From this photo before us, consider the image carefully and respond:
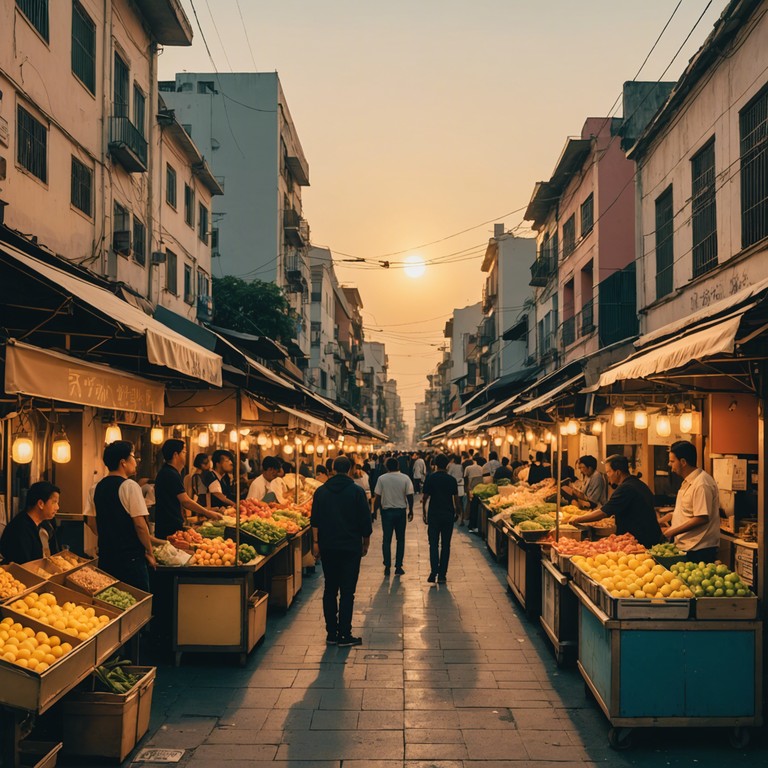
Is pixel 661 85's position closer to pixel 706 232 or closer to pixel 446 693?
pixel 706 232

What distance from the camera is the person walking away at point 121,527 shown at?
8312mm

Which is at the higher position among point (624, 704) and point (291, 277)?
point (291, 277)

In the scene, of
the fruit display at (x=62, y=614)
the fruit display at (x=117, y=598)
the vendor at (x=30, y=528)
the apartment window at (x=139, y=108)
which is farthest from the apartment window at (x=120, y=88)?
the fruit display at (x=62, y=614)

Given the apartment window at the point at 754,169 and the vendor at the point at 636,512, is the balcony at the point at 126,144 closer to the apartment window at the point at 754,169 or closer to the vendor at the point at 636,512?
the apartment window at the point at 754,169

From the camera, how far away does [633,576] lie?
730 centimetres

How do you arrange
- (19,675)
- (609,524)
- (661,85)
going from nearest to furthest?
(19,675), (609,524), (661,85)

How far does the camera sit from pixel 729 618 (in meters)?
6.63

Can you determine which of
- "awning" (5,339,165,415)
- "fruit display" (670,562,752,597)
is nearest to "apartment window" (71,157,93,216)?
"awning" (5,339,165,415)

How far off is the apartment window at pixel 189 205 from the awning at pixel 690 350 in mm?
19851

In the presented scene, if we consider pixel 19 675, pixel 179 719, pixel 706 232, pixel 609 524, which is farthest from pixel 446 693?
pixel 706 232

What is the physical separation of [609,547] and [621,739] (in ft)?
9.78

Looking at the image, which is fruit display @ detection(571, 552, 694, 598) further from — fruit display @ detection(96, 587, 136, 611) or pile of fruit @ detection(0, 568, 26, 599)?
pile of fruit @ detection(0, 568, 26, 599)

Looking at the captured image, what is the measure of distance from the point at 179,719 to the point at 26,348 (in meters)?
3.41

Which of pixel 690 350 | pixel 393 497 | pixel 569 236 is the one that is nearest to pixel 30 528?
pixel 690 350
